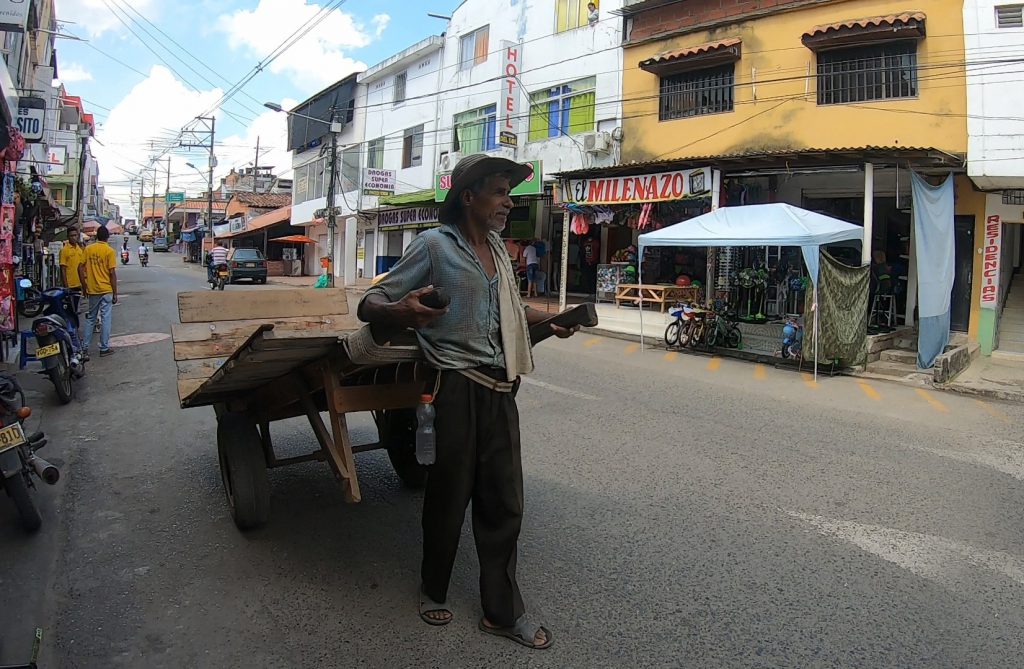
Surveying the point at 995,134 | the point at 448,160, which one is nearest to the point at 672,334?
the point at 995,134

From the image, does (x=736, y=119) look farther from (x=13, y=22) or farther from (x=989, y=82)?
(x=13, y=22)

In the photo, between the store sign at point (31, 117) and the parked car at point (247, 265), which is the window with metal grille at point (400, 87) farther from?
the store sign at point (31, 117)

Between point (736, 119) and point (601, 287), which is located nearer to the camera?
point (736, 119)

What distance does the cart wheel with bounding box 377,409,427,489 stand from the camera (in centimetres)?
433

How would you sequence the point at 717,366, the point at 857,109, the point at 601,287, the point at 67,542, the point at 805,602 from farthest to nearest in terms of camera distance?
the point at 601,287 → the point at 857,109 → the point at 717,366 → the point at 67,542 → the point at 805,602

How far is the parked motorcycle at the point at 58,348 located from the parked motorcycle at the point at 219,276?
16384 mm

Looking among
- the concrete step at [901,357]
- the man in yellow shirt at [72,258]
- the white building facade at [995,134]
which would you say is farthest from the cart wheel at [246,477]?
the white building facade at [995,134]

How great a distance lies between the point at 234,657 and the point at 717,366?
9652 mm

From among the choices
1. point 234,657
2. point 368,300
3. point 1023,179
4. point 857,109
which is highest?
point 857,109

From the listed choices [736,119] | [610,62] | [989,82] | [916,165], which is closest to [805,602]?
[916,165]

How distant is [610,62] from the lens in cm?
1839

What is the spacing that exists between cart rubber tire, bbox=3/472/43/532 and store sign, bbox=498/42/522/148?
58.5 ft

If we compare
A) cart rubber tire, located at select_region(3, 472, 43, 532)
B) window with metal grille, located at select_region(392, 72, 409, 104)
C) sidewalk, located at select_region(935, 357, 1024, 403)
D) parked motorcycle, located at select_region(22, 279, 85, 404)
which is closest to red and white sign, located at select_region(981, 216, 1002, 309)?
sidewalk, located at select_region(935, 357, 1024, 403)

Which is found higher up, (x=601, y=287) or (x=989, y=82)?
(x=989, y=82)
